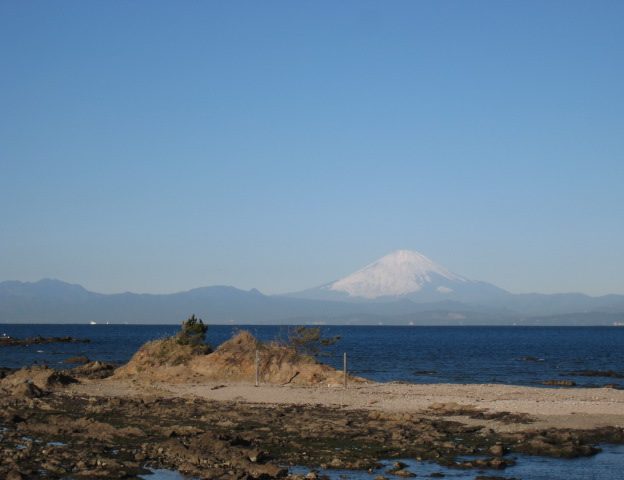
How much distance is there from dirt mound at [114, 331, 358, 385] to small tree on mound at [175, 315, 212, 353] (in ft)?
1.84

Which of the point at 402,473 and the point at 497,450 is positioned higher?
the point at 497,450

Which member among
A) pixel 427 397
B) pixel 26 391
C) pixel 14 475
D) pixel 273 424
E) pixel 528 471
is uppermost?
pixel 26 391

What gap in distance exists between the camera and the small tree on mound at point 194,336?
44750mm

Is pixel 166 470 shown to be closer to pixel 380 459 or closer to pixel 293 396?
pixel 380 459

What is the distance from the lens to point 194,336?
45.2m

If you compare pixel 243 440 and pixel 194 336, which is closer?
pixel 243 440

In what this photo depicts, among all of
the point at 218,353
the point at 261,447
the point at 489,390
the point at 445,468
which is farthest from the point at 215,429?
the point at 218,353

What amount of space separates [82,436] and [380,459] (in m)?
8.36

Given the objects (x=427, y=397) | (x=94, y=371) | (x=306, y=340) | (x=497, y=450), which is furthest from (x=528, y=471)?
(x=94, y=371)

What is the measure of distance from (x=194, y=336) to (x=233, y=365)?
4.70m

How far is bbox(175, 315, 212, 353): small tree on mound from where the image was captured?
44.8 meters

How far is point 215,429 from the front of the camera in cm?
2412

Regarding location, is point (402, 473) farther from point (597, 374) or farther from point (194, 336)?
point (597, 374)

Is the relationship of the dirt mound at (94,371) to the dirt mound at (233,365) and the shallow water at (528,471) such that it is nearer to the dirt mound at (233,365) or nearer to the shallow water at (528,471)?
the dirt mound at (233,365)
